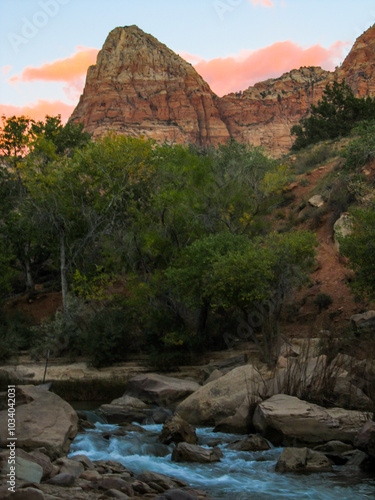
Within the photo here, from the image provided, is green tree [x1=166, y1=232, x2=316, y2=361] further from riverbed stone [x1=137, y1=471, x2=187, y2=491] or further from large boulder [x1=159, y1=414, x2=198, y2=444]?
riverbed stone [x1=137, y1=471, x2=187, y2=491]

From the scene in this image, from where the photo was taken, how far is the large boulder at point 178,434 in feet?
35.3

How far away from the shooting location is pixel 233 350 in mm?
20906

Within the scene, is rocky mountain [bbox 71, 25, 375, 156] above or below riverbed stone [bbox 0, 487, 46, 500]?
above

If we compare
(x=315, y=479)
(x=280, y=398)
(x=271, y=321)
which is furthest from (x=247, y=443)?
(x=271, y=321)

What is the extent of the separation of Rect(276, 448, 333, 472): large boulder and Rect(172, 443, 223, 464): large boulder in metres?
1.37

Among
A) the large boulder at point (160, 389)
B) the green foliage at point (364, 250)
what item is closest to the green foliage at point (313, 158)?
the green foliage at point (364, 250)

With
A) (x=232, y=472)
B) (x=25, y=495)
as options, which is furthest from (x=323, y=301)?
(x=25, y=495)

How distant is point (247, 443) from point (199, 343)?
11.0 meters

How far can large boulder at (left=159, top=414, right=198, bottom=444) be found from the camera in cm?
1076

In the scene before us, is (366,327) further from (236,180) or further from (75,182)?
(75,182)

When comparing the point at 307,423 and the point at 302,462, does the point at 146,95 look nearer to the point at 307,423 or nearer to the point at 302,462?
the point at 307,423

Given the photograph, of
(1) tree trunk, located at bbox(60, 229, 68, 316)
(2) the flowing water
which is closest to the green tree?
(2) the flowing water

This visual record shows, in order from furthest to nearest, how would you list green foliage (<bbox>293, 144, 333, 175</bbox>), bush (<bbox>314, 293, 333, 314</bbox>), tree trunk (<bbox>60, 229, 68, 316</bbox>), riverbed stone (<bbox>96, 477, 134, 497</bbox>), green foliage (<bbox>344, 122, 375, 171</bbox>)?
green foliage (<bbox>293, 144, 333, 175</bbox>) → green foliage (<bbox>344, 122, 375, 171</bbox>) → tree trunk (<bbox>60, 229, 68, 316</bbox>) → bush (<bbox>314, 293, 333, 314</bbox>) → riverbed stone (<bbox>96, 477, 134, 497</bbox>)

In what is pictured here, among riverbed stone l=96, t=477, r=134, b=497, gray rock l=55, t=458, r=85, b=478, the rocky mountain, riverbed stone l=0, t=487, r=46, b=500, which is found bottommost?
gray rock l=55, t=458, r=85, b=478
